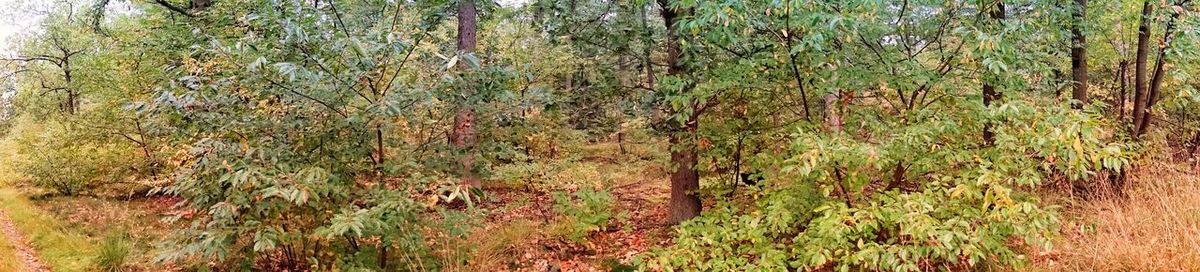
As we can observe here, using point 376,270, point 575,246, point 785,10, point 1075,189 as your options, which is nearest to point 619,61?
point 575,246

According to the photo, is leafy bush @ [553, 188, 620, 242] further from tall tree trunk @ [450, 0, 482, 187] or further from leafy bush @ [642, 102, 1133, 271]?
tall tree trunk @ [450, 0, 482, 187]

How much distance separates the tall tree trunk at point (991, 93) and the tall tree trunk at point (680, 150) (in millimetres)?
1886

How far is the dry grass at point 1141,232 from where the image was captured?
2.91 m

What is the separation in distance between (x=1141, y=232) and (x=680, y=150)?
9.49 feet

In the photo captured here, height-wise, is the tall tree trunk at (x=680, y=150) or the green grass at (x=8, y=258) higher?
the tall tree trunk at (x=680, y=150)

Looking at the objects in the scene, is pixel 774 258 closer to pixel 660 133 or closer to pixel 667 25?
pixel 660 133

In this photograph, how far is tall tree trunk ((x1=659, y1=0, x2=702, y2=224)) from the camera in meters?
4.84

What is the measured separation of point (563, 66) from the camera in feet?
39.9

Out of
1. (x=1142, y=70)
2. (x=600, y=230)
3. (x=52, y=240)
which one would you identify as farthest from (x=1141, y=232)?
(x=52, y=240)

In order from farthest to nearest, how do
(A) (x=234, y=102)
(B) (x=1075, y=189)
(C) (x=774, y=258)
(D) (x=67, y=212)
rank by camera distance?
(D) (x=67, y=212)
(B) (x=1075, y=189)
(C) (x=774, y=258)
(A) (x=234, y=102)

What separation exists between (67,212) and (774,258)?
8546mm

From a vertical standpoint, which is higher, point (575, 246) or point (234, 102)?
point (234, 102)

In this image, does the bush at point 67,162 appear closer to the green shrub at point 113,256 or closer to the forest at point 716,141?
the forest at point 716,141

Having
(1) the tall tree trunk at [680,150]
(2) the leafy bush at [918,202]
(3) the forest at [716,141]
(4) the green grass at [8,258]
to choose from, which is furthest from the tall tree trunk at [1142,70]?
(4) the green grass at [8,258]
